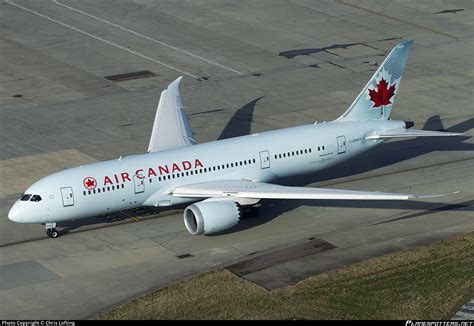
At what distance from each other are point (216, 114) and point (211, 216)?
24262mm

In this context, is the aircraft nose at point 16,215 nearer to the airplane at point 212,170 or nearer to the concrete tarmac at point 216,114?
the airplane at point 212,170

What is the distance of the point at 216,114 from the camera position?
8312 cm

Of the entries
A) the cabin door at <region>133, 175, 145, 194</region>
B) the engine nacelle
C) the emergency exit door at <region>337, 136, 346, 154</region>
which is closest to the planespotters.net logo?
the engine nacelle

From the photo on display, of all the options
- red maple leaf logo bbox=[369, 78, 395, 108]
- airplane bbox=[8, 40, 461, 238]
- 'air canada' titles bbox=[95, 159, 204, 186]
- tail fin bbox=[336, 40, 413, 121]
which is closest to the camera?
airplane bbox=[8, 40, 461, 238]

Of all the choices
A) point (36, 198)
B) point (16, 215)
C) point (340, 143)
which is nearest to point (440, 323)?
point (340, 143)

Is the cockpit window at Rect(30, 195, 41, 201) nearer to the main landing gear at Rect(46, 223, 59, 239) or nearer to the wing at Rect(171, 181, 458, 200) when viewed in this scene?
the main landing gear at Rect(46, 223, 59, 239)

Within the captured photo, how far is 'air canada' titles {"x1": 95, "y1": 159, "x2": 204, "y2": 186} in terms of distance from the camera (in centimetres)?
6085

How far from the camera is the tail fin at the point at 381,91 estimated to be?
69.1m

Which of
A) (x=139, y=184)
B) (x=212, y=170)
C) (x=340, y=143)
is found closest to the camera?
(x=139, y=184)

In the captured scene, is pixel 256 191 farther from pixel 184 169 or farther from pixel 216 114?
pixel 216 114

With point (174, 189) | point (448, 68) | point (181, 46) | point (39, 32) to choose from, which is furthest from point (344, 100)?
point (39, 32)

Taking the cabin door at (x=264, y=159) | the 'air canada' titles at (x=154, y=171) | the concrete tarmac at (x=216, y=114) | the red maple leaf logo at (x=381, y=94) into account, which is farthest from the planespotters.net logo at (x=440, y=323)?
the red maple leaf logo at (x=381, y=94)

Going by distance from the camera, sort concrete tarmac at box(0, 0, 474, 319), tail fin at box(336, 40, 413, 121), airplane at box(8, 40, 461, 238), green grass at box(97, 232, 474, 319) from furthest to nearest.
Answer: tail fin at box(336, 40, 413, 121) → airplane at box(8, 40, 461, 238) → concrete tarmac at box(0, 0, 474, 319) → green grass at box(97, 232, 474, 319)

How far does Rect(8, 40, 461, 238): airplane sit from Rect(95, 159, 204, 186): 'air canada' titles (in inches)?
2.3
